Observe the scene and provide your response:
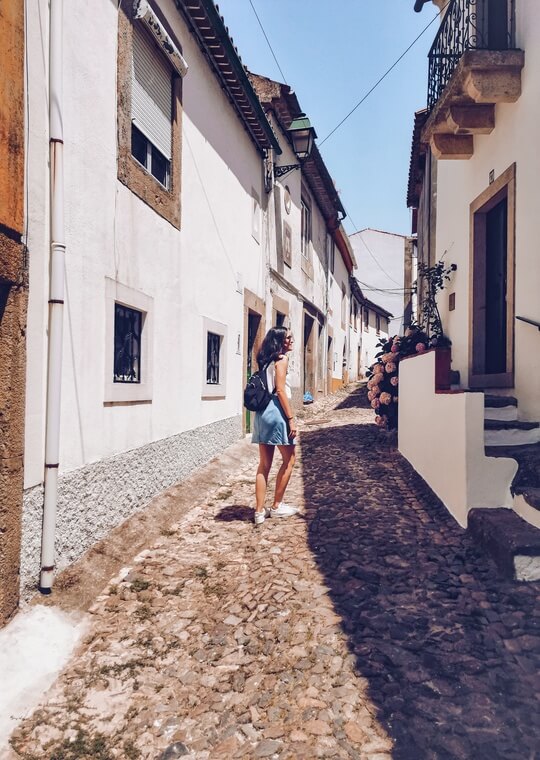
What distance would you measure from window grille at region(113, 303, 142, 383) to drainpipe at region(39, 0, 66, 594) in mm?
1108

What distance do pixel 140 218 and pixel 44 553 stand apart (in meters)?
3.07

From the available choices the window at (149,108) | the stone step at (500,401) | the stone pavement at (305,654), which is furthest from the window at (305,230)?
the stone pavement at (305,654)

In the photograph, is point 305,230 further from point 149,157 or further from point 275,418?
point 275,418

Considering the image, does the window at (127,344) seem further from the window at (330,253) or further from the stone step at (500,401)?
the window at (330,253)

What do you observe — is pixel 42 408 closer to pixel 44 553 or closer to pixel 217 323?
pixel 44 553

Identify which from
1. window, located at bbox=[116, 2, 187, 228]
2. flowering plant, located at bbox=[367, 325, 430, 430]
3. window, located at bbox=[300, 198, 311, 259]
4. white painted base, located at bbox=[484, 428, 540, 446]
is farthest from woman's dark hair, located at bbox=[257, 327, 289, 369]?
window, located at bbox=[300, 198, 311, 259]

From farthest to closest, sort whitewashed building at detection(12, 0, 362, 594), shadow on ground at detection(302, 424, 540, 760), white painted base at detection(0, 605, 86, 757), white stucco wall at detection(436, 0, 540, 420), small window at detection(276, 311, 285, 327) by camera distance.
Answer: small window at detection(276, 311, 285, 327) → white stucco wall at detection(436, 0, 540, 420) → whitewashed building at detection(12, 0, 362, 594) → white painted base at detection(0, 605, 86, 757) → shadow on ground at detection(302, 424, 540, 760)

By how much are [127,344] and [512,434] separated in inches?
144

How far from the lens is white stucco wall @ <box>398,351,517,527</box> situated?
13.6 ft

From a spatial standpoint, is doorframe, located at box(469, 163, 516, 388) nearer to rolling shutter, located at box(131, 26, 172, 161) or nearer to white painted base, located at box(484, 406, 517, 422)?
white painted base, located at box(484, 406, 517, 422)

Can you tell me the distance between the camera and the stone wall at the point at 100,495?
125 inches

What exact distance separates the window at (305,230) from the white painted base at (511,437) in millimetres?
9716

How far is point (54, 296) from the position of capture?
10.9 feet

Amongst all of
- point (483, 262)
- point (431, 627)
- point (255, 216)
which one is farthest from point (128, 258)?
point (255, 216)
